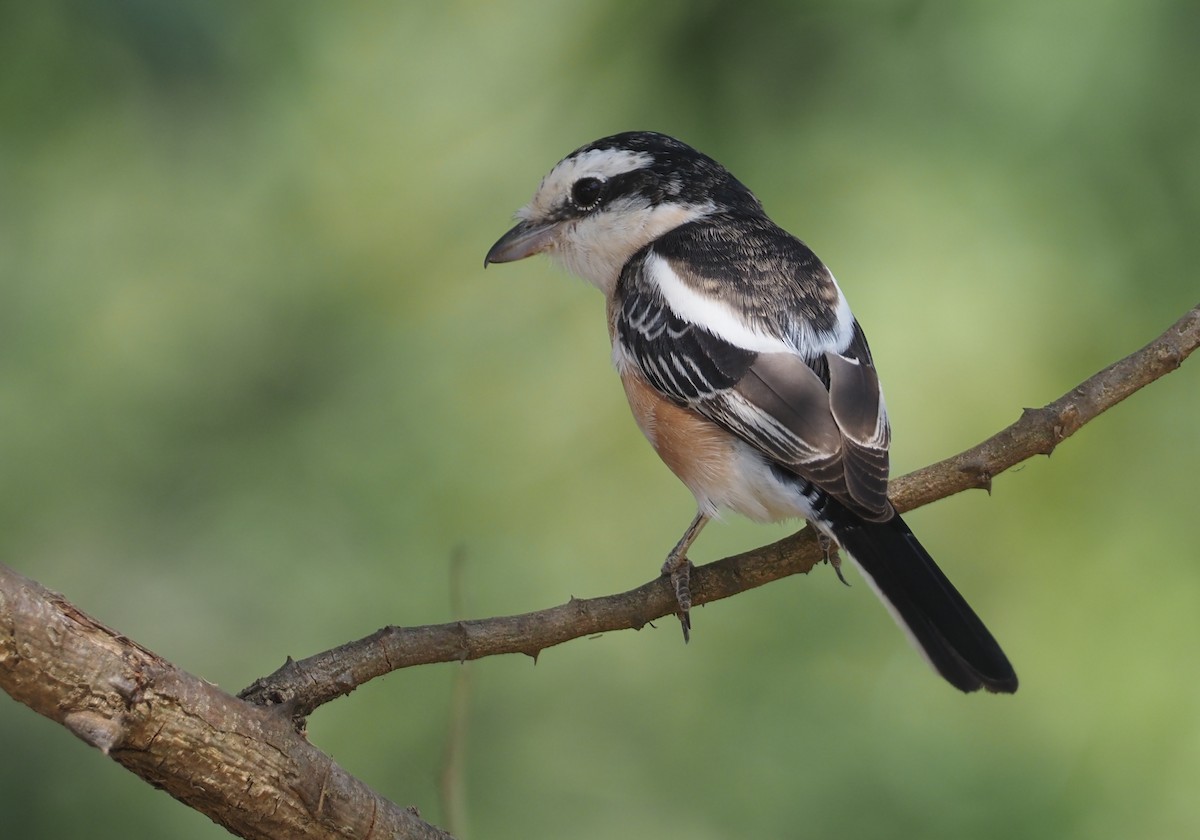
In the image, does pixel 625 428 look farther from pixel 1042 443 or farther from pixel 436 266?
pixel 1042 443

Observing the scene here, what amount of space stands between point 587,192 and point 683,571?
54.0 inches

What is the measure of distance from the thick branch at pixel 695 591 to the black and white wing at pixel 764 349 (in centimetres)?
19

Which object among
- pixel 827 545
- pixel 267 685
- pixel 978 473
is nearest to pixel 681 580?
pixel 827 545

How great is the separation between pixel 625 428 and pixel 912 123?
1482 millimetres

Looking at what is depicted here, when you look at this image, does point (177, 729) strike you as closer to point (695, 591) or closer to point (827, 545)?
point (695, 591)

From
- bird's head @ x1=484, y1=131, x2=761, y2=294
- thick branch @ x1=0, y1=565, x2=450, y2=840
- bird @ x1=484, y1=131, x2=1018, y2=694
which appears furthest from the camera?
bird's head @ x1=484, y1=131, x2=761, y2=294

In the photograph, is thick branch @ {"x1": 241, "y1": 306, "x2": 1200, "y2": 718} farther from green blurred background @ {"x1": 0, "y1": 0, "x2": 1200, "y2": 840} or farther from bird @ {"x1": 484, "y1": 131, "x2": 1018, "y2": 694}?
green blurred background @ {"x1": 0, "y1": 0, "x2": 1200, "y2": 840}

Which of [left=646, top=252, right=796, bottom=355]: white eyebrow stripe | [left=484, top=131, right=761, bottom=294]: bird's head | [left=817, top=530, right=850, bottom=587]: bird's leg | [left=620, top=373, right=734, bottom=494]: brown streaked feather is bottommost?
[left=817, top=530, right=850, bottom=587]: bird's leg

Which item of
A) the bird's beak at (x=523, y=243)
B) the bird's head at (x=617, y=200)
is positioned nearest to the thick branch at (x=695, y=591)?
the bird's head at (x=617, y=200)

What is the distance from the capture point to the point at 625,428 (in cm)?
446

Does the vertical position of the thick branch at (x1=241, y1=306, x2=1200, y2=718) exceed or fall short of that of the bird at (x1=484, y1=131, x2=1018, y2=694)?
it falls short

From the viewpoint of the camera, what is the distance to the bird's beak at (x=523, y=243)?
400 cm

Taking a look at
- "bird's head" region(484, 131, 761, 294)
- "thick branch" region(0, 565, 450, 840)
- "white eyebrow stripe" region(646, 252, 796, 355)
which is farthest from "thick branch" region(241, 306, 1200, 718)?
"bird's head" region(484, 131, 761, 294)

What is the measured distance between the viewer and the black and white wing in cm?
301
